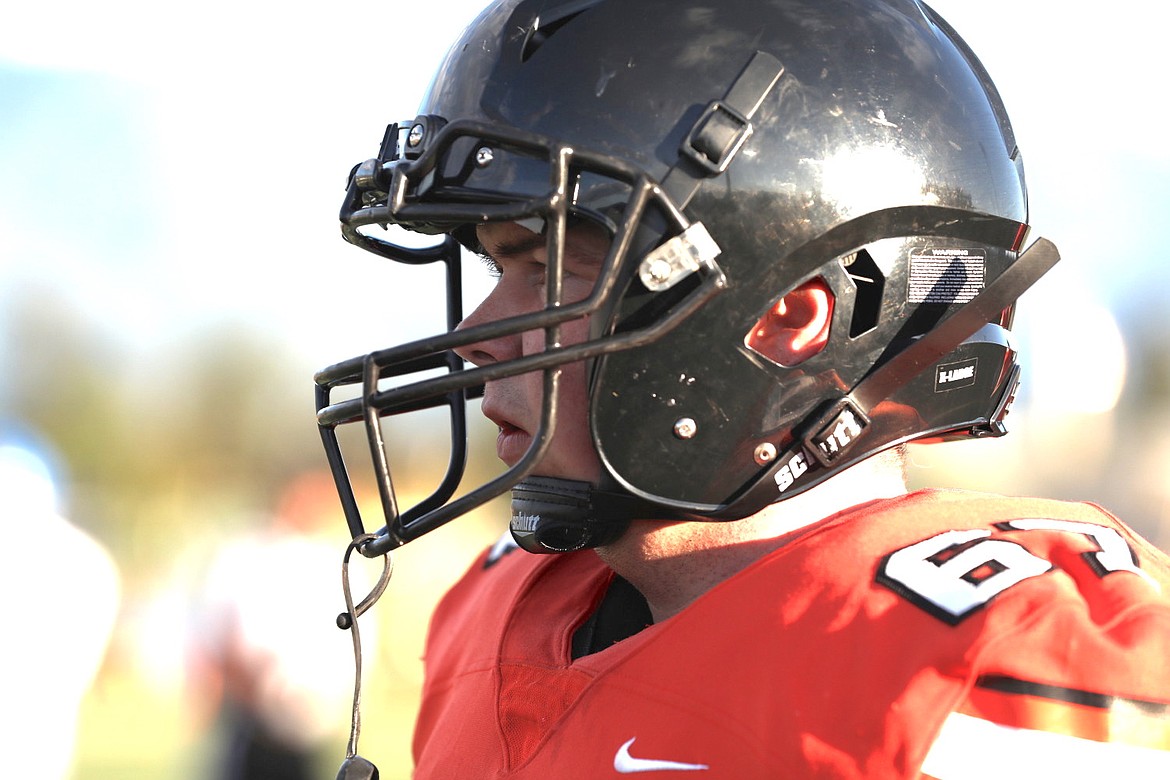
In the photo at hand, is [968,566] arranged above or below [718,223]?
below

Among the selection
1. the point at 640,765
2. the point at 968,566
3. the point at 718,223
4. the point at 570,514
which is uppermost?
the point at 718,223

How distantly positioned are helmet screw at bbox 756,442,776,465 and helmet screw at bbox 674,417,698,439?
94 mm

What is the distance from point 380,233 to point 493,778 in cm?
101

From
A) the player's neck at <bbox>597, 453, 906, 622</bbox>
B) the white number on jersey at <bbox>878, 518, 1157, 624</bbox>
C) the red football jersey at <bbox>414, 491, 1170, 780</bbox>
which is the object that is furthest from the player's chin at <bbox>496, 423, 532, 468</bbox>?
the white number on jersey at <bbox>878, 518, 1157, 624</bbox>

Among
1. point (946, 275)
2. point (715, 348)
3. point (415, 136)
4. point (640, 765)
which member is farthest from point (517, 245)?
point (640, 765)

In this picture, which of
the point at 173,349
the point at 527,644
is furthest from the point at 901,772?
the point at 173,349

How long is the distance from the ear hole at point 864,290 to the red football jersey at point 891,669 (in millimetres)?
253

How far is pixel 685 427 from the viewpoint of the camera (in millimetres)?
1680

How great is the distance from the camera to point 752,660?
1448 mm

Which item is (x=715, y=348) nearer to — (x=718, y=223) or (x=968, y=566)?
(x=718, y=223)

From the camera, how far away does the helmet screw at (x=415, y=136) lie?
Answer: 1795mm

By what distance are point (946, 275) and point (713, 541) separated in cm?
51

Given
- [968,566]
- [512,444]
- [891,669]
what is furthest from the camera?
[512,444]

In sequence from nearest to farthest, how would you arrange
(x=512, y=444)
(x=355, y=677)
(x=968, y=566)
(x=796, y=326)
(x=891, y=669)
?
(x=891, y=669) → (x=968, y=566) → (x=355, y=677) → (x=796, y=326) → (x=512, y=444)
